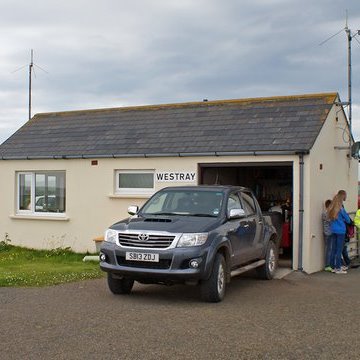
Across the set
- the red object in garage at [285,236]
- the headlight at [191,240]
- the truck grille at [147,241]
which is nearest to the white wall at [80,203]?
the red object in garage at [285,236]

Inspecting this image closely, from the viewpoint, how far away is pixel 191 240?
917cm

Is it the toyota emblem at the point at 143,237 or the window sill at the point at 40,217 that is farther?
the window sill at the point at 40,217

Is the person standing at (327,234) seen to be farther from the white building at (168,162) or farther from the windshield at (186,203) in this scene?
the windshield at (186,203)

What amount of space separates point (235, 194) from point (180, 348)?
4.98 metres

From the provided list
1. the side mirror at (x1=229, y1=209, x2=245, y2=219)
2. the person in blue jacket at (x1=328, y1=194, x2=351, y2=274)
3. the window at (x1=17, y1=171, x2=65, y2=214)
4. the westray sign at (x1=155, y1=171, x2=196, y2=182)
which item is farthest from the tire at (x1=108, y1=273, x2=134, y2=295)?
the window at (x1=17, y1=171, x2=65, y2=214)

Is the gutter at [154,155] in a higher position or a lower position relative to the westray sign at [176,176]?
higher

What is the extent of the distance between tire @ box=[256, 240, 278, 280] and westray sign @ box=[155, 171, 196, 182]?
3.06 meters

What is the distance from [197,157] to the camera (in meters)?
14.6

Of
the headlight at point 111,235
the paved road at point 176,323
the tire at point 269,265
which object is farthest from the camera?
the tire at point 269,265

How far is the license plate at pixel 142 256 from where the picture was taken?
9156mm

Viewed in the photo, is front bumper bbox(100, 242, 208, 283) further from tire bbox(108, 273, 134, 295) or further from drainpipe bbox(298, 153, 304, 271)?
drainpipe bbox(298, 153, 304, 271)

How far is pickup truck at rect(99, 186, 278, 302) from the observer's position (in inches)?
358

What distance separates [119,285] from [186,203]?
192 cm

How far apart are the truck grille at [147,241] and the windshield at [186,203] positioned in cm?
117
